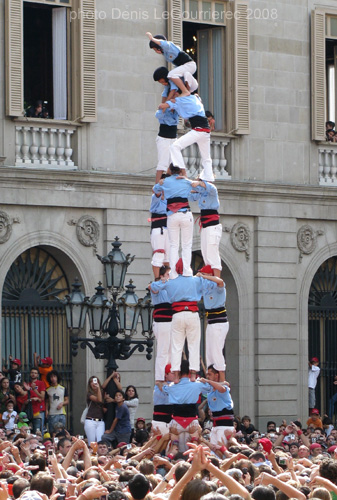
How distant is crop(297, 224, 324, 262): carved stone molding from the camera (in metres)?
30.8

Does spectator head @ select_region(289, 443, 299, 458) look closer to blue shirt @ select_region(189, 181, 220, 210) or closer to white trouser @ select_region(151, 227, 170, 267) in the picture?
white trouser @ select_region(151, 227, 170, 267)

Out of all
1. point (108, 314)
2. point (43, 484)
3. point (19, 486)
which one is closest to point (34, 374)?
point (108, 314)

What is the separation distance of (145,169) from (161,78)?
748 centimetres

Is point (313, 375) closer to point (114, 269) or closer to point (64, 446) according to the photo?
point (114, 269)

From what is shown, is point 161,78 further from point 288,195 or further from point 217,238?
point 288,195

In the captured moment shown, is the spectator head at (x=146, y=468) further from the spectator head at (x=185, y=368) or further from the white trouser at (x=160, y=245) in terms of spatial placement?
the white trouser at (x=160, y=245)

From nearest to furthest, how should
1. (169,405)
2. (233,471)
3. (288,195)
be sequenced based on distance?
(233,471)
(169,405)
(288,195)

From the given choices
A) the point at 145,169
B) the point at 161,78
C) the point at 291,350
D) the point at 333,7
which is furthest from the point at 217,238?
the point at 333,7

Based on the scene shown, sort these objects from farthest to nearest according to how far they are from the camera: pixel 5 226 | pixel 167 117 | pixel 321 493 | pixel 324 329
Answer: pixel 324 329 < pixel 5 226 < pixel 167 117 < pixel 321 493

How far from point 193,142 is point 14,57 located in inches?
292

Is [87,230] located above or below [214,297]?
above

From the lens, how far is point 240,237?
29.8 meters

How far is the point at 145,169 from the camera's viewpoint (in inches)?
1126

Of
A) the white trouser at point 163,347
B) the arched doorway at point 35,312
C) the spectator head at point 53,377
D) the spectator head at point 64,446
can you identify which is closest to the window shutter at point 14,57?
the arched doorway at point 35,312
